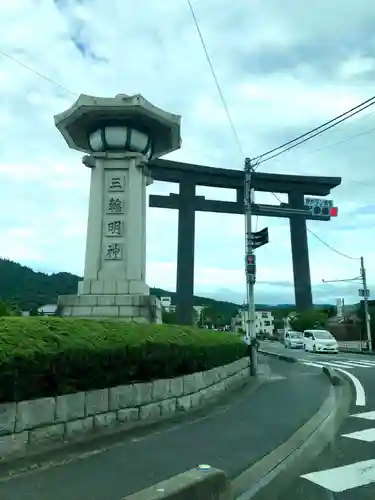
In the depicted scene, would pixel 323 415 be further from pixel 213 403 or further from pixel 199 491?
pixel 199 491

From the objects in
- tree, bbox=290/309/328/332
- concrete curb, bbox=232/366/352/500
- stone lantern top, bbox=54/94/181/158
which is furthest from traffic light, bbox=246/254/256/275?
tree, bbox=290/309/328/332

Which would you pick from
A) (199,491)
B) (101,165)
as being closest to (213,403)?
(199,491)

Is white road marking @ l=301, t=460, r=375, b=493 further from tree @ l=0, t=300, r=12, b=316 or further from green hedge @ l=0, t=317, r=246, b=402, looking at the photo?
tree @ l=0, t=300, r=12, b=316

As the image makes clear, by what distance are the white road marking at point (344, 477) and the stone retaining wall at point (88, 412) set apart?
7.99ft

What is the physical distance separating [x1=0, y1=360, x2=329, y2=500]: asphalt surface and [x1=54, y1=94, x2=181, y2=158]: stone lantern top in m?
7.25

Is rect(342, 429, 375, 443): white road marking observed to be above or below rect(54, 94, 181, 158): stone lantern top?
below

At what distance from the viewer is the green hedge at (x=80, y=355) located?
15.4ft

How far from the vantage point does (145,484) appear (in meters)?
4.18

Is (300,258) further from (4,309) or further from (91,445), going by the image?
(91,445)

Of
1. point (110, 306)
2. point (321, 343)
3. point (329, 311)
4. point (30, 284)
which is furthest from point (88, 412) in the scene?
point (329, 311)

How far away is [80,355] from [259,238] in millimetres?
11064

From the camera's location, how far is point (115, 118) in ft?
39.9

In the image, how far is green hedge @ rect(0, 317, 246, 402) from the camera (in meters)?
4.68

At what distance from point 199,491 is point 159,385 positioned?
3.60 m
